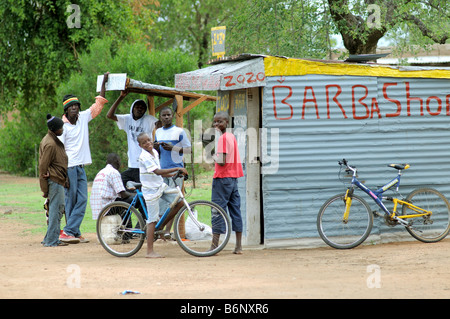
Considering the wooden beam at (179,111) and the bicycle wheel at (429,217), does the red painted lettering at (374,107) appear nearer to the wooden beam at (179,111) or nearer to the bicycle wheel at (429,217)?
the bicycle wheel at (429,217)

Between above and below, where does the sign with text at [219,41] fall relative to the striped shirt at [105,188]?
above

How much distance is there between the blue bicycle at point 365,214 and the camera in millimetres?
9195

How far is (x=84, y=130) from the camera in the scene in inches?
403

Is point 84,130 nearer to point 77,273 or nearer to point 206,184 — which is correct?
point 77,273

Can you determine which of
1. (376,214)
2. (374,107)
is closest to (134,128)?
(374,107)

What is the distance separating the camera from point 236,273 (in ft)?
24.2

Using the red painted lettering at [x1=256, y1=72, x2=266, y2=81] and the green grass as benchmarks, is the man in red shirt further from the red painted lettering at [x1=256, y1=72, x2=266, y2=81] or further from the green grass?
the red painted lettering at [x1=256, y1=72, x2=266, y2=81]

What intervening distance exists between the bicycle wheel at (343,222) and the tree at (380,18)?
6037mm

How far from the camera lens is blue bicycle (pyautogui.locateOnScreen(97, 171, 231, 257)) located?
8547 mm

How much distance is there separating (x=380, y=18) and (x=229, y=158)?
7269 millimetres

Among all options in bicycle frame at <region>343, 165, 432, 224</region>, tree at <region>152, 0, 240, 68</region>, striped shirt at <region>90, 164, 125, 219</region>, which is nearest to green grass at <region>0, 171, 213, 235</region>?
striped shirt at <region>90, 164, 125, 219</region>

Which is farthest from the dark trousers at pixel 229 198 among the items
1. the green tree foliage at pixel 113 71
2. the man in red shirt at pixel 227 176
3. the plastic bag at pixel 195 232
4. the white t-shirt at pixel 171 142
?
the green tree foliage at pixel 113 71

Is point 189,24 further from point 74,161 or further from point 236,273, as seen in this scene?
A: point 236,273
